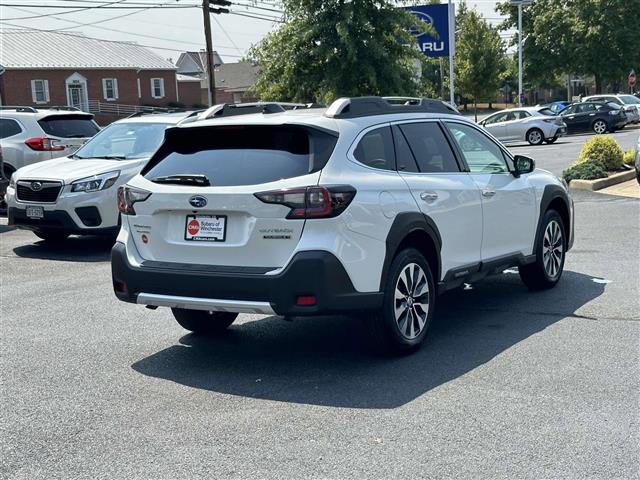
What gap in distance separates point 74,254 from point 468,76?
57.4 m

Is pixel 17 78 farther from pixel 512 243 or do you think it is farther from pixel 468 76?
pixel 512 243

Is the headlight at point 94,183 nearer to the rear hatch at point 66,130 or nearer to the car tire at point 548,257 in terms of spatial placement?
the rear hatch at point 66,130

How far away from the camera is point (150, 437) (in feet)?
16.7

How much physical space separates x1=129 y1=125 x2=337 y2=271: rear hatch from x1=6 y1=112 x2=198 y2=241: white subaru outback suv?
5068 millimetres

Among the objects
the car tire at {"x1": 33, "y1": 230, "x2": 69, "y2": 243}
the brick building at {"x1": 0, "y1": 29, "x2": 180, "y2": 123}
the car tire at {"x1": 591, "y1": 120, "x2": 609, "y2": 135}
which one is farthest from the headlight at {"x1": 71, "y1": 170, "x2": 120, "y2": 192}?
the brick building at {"x1": 0, "y1": 29, "x2": 180, "y2": 123}

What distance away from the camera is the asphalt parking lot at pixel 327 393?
4.67m

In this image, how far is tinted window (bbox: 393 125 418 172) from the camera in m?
6.78

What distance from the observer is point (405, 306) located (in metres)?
6.50

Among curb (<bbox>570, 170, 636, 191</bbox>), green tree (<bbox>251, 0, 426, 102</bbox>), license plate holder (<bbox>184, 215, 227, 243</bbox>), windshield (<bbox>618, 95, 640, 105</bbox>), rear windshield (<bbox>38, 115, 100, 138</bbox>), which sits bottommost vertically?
curb (<bbox>570, 170, 636, 191</bbox>)

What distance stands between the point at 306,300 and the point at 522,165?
323cm

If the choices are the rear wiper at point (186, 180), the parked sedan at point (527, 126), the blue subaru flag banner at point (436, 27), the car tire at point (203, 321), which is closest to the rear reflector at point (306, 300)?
the rear wiper at point (186, 180)

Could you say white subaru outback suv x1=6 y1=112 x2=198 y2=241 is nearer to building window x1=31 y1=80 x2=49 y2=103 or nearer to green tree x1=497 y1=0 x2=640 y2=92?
green tree x1=497 y1=0 x2=640 y2=92

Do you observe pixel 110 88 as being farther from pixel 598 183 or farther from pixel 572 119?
pixel 598 183

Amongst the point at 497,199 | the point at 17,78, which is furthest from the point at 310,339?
the point at 17,78
